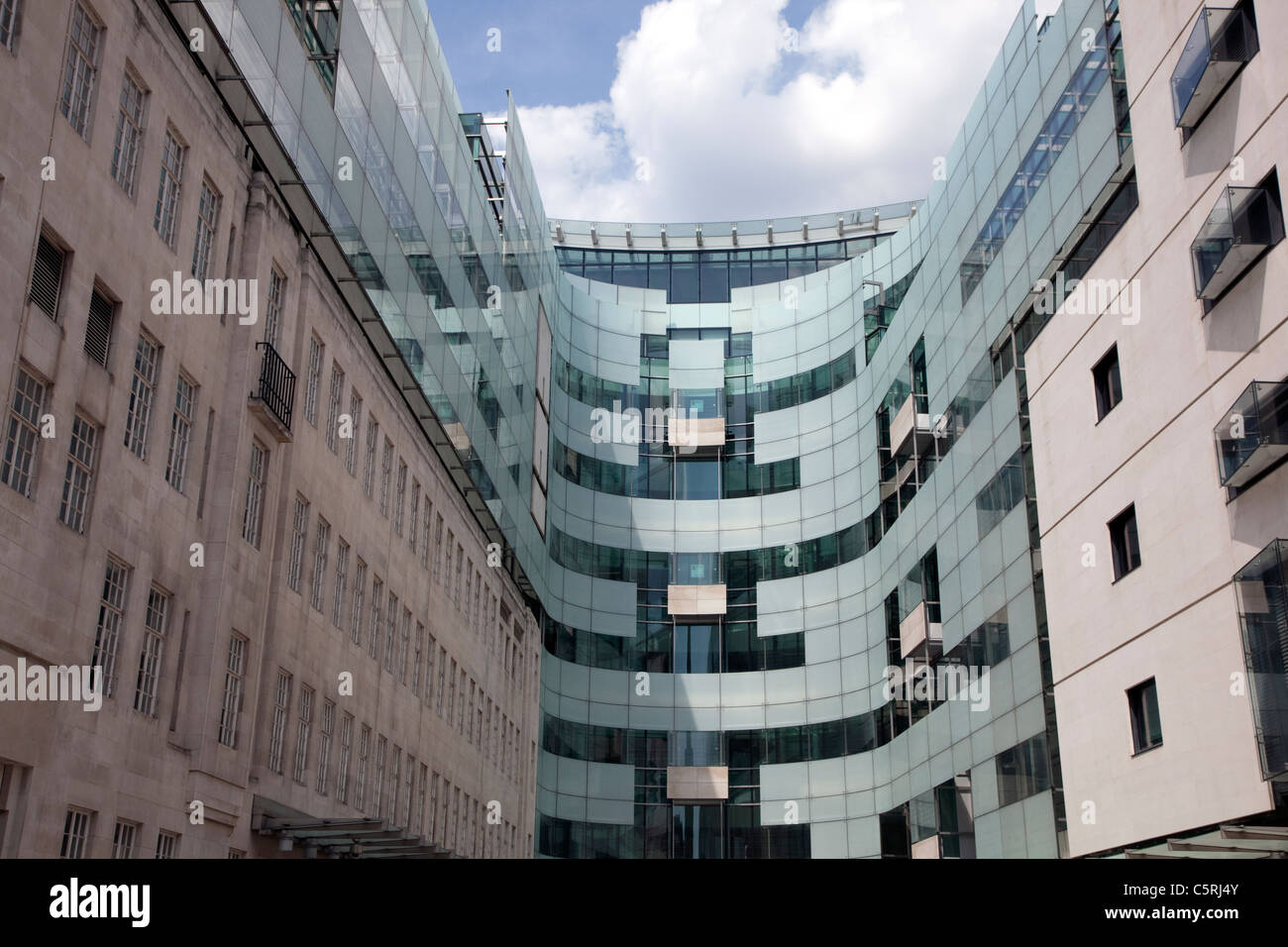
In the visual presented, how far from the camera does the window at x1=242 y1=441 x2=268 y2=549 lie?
98.2ft

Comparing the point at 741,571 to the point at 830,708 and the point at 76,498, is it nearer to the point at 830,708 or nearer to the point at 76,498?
the point at 830,708

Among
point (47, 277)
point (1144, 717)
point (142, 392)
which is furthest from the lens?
point (1144, 717)

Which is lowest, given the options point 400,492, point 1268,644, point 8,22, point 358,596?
point 1268,644

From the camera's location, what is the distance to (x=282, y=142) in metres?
31.2

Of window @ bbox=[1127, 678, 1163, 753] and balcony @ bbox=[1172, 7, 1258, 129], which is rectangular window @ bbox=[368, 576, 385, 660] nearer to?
window @ bbox=[1127, 678, 1163, 753]

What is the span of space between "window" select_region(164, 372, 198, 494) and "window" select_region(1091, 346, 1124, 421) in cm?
2308

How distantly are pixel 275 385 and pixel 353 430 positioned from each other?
765cm

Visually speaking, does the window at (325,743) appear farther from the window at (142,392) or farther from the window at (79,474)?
the window at (79,474)

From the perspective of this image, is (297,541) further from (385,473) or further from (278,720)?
(385,473)

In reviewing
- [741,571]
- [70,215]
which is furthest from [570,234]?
[70,215]

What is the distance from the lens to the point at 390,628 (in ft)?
134

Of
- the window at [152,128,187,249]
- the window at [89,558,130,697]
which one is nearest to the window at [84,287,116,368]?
the window at [152,128,187,249]

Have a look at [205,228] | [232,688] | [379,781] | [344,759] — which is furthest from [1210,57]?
[379,781]

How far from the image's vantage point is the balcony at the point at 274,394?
29516 millimetres
